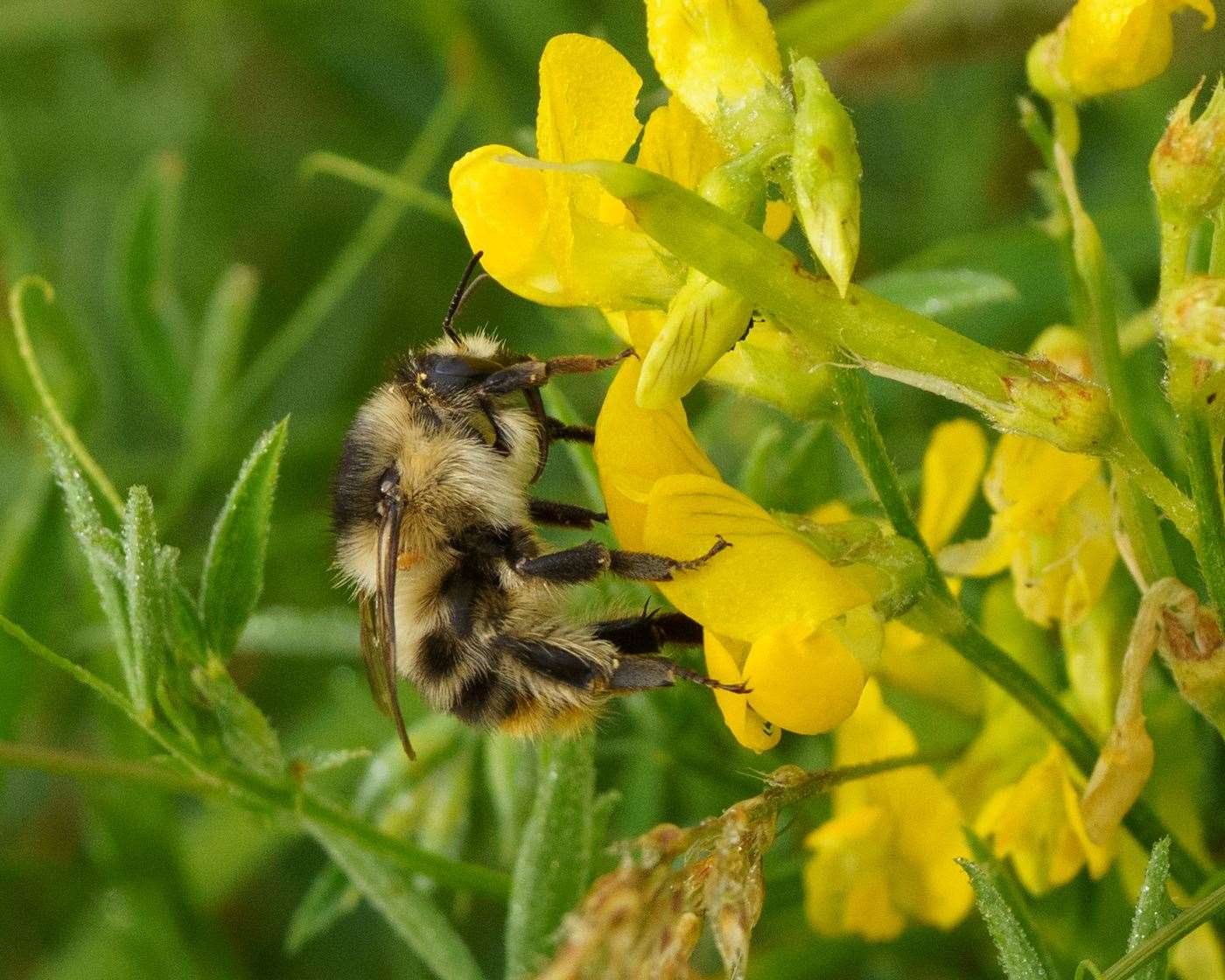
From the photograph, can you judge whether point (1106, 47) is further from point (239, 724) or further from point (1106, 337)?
point (239, 724)

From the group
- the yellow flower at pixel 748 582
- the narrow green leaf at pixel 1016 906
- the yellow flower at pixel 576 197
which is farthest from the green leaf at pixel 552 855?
the yellow flower at pixel 576 197

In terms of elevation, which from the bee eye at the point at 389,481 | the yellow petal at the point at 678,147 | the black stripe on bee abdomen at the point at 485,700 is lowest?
the black stripe on bee abdomen at the point at 485,700

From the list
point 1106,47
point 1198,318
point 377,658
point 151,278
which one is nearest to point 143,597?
point 377,658

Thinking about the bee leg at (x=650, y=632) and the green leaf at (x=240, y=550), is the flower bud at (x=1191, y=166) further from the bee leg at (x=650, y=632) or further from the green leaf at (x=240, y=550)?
the green leaf at (x=240, y=550)

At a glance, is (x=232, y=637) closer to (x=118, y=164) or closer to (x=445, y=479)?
(x=445, y=479)

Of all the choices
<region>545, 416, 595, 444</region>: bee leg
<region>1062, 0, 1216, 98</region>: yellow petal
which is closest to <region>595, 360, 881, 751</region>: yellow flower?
<region>545, 416, 595, 444</region>: bee leg

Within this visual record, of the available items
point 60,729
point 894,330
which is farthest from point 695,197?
point 60,729

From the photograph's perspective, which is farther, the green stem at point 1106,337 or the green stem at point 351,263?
the green stem at point 351,263
